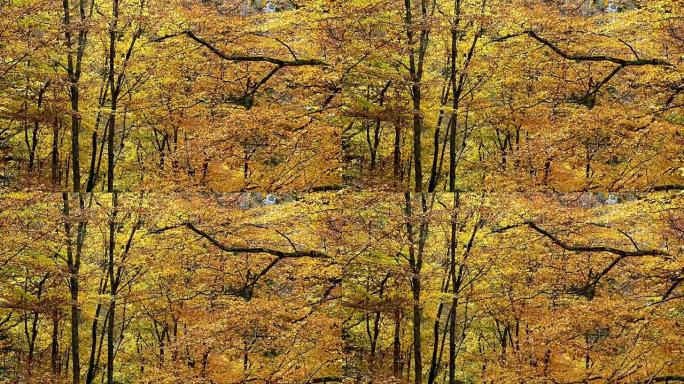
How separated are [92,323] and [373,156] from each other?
3.89 meters

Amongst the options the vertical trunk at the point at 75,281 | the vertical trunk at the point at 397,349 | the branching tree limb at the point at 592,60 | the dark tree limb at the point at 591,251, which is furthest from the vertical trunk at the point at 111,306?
the branching tree limb at the point at 592,60

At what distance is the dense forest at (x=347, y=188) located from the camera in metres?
9.41

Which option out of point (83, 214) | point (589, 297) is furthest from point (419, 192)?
point (83, 214)

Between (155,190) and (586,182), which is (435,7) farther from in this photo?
(155,190)

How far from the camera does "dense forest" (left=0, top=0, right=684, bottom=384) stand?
9414 mm

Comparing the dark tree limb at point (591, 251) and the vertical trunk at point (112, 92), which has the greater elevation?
the vertical trunk at point (112, 92)

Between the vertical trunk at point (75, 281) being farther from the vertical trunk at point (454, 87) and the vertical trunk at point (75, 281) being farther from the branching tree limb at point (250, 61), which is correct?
the vertical trunk at point (454, 87)

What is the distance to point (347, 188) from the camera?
9.62 meters

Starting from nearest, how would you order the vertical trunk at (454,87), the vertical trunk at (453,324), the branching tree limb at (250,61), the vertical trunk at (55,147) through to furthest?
1. the vertical trunk at (454,87)
2. the vertical trunk at (55,147)
3. the branching tree limb at (250,61)
4. the vertical trunk at (453,324)

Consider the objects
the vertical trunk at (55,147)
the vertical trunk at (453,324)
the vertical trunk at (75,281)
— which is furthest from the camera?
the vertical trunk at (75,281)

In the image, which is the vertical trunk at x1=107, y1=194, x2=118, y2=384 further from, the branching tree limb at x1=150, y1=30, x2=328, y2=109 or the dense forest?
the branching tree limb at x1=150, y1=30, x2=328, y2=109

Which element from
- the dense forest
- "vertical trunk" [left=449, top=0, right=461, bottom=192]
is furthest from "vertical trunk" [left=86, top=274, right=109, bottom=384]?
"vertical trunk" [left=449, top=0, right=461, bottom=192]

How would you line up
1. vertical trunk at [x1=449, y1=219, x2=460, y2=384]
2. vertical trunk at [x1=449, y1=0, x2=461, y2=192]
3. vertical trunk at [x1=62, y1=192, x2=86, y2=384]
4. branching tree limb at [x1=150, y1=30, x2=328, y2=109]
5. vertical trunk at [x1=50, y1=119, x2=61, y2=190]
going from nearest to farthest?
vertical trunk at [x1=449, y1=0, x2=461, y2=192] → vertical trunk at [x1=50, y1=119, x2=61, y2=190] → branching tree limb at [x1=150, y1=30, x2=328, y2=109] → vertical trunk at [x1=449, y1=219, x2=460, y2=384] → vertical trunk at [x1=62, y1=192, x2=86, y2=384]

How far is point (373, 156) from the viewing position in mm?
9531
